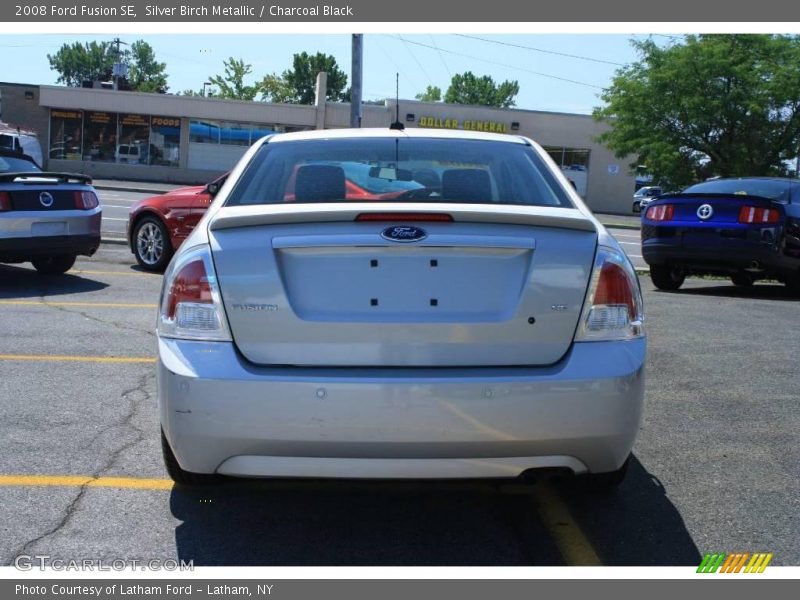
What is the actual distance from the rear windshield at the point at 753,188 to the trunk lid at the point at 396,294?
327 inches

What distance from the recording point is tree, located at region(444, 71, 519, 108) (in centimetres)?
11731

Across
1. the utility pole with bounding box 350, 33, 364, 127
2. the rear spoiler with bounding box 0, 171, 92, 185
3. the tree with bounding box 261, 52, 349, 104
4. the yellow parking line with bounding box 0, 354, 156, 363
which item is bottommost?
the yellow parking line with bounding box 0, 354, 156, 363

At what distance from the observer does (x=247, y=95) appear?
84.1m

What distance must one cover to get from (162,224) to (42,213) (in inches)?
78.3

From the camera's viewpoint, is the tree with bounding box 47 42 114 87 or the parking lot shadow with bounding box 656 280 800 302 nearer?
the parking lot shadow with bounding box 656 280 800 302

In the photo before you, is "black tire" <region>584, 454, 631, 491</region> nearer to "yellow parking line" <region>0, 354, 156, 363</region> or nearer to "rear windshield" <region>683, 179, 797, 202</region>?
"yellow parking line" <region>0, 354, 156, 363</region>

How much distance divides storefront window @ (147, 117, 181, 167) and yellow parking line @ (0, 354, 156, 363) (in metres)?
40.5

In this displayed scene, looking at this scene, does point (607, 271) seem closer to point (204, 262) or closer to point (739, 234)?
point (204, 262)

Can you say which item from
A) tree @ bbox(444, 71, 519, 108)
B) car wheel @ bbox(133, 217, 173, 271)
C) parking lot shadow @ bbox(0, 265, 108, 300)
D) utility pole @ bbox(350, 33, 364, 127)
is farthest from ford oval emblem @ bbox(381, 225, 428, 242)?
tree @ bbox(444, 71, 519, 108)

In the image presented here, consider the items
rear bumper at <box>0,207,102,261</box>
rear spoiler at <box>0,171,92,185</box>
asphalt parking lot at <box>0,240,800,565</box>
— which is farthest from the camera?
rear spoiler at <box>0,171,92,185</box>

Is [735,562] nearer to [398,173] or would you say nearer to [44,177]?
[398,173]

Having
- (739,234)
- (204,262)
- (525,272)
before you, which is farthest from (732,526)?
(739,234)
